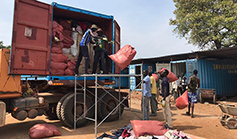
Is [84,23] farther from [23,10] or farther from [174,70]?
[174,70]

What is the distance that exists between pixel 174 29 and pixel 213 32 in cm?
369

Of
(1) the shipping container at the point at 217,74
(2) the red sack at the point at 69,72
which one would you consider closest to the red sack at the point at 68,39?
(2) the red sack at the point at 69,72

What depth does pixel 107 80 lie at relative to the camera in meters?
6.08

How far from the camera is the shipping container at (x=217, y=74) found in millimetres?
10406

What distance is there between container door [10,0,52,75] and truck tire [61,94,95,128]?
108 cm

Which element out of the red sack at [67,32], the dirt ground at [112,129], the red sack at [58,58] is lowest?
the dirt ground at [112,129]

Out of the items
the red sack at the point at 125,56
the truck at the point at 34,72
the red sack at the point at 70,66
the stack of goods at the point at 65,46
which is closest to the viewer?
the truck at the point at 34,72

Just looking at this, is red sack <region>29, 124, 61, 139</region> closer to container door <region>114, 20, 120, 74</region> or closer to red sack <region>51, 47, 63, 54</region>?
red sack <region>51, 47, 63, 54</region>

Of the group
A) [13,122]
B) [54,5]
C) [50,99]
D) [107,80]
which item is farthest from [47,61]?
[13,122]

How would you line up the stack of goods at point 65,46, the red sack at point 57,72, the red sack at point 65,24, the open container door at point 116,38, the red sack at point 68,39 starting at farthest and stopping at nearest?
the open container door at point 116,38
the red sack at point 65,24
the red sack at point 68,39
the stack of goods at point 65,46
the red sack at point 57,72

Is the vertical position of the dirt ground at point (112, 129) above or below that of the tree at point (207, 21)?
below

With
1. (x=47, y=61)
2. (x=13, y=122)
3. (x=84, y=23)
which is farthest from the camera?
(x=84, y=23)

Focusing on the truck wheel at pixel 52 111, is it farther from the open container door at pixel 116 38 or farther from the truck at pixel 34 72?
the open container door at pixel 116 38

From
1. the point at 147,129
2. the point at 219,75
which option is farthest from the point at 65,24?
the point at 219,75
